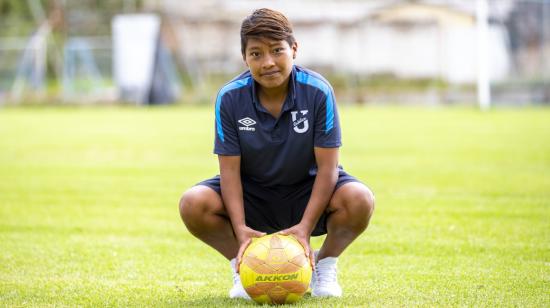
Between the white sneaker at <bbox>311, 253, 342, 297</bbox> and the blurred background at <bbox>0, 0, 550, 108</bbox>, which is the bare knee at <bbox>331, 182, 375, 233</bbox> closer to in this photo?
the white sneaker at <bbox>311, 253, 342, 297</bbox>

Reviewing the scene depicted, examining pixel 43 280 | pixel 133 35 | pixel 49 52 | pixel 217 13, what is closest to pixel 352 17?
pixel 217 13

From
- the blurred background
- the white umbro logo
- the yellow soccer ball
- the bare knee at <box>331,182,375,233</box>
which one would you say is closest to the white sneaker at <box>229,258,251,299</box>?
the yellow soccer ball

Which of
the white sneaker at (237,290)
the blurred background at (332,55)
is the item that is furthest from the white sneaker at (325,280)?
the blurred background at (332,55)

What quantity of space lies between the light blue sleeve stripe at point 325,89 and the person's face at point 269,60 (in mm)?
136

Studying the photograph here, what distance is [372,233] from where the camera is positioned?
7559 mm

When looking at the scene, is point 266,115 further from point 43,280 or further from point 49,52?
point 49,52

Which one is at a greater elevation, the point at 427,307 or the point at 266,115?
the point at 266,115

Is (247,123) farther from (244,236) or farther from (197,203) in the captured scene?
(244,236)

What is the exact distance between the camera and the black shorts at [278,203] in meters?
5.35

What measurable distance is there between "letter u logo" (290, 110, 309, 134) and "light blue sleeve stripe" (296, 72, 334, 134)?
0.11 meters

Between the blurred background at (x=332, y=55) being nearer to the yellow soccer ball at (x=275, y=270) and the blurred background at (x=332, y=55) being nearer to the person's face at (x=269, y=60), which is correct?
the person's face at (x=269, y=60)

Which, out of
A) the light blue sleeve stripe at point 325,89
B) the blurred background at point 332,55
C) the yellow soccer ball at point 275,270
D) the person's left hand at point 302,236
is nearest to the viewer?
the yellow soccer ball at point 275,270

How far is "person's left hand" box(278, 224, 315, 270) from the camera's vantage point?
4961 mm

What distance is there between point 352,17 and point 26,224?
78.9 feet
